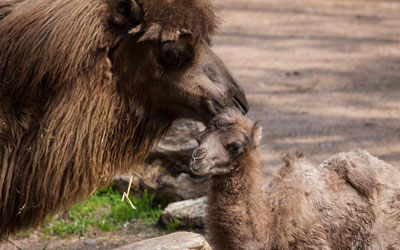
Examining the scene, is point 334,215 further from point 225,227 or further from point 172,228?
point 172,228

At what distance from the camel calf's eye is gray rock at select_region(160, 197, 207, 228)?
1.89 metres

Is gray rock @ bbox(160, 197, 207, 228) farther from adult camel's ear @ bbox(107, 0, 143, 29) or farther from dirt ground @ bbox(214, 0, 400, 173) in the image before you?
adult camel's ear @ bbox(107, 0, 143, 29)

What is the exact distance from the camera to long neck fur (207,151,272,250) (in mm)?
4559

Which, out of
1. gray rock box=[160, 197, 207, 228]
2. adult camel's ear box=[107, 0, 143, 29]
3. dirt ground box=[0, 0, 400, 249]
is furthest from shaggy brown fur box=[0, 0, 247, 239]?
gray rock box=[160, 197, 207, 228]

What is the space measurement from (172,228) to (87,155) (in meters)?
1.86

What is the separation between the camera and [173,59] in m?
4.47

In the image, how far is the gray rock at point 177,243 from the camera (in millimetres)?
4668

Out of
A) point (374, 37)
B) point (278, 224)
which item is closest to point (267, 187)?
point (278, 224)

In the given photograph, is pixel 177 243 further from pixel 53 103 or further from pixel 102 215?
pixel 102 215

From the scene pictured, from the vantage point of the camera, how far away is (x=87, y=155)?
14.9ft

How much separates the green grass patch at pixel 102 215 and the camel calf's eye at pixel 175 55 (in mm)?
2300

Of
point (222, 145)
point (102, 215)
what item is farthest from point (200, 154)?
point (102, 215)

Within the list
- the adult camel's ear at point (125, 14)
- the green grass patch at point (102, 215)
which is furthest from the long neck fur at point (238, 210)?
the green grass patch at point (102, 215)

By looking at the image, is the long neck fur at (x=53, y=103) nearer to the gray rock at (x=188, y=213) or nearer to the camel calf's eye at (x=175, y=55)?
the camel calf's eye at (x=175, y=55)
